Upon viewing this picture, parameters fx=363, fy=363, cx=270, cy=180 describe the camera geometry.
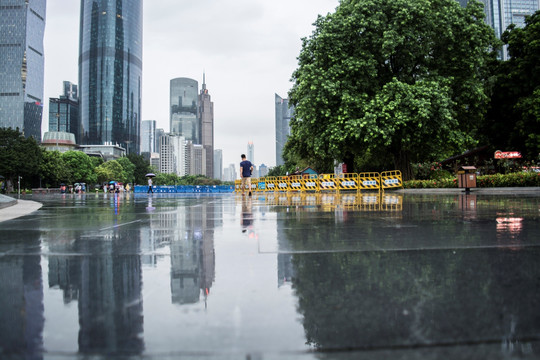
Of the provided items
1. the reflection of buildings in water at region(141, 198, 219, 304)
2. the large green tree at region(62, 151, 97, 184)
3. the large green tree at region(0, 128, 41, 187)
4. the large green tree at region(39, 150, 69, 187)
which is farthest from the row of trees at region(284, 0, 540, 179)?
the large green tree at region(62, 151, 97, 184)

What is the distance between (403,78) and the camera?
22047 mm

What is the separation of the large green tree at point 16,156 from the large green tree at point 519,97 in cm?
6976

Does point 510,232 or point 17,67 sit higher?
point 17,67

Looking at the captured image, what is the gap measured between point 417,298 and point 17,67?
206 metres

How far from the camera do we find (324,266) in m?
3.01

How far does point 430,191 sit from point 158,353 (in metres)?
22.6

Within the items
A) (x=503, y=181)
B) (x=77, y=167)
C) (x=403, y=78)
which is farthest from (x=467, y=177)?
(x=77, y=167)

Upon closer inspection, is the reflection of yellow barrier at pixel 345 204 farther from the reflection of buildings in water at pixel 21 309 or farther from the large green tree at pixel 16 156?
the large green tree at pixel 16 156

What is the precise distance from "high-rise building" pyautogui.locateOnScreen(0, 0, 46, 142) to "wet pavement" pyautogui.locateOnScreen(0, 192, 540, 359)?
630 feet

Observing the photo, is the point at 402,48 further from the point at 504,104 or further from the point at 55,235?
the point at 55,235

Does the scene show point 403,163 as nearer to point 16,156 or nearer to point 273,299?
point 273,299

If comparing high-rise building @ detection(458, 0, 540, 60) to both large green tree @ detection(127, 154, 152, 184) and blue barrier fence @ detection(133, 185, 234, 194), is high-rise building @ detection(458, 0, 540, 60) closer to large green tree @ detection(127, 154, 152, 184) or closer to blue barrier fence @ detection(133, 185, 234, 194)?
large green tree @ detection(127, 154, 152, 184)

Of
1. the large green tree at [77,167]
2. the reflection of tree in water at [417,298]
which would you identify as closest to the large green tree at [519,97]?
the reflection of tree in water at [417,298]

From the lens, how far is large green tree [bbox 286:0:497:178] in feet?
64.3
